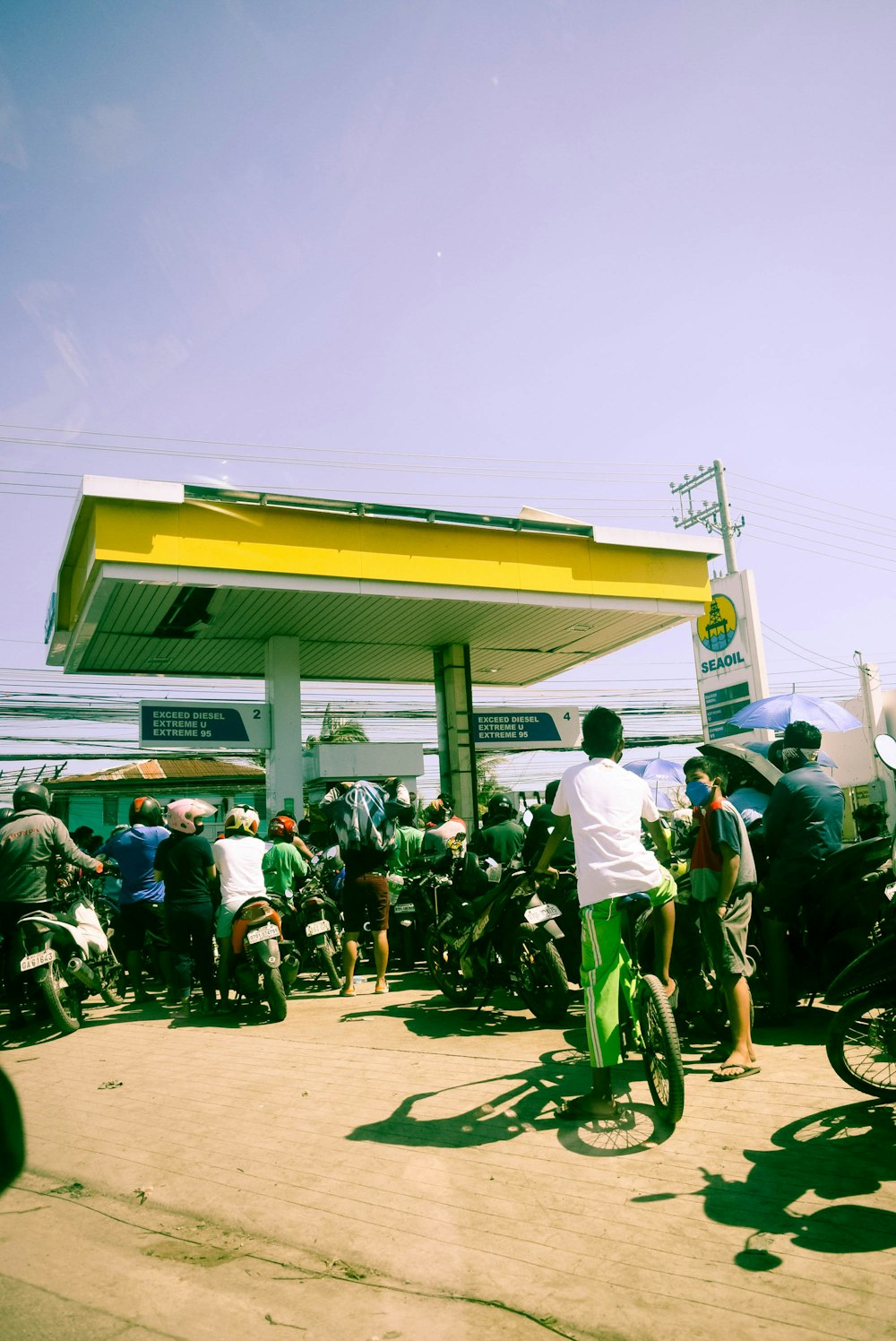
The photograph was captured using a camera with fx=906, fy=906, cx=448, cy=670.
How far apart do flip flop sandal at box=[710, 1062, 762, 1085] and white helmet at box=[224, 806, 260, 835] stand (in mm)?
4375

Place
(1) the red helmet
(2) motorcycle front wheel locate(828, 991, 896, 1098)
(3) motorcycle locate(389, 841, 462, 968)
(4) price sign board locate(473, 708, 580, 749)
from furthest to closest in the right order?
1. (4) price sign board locate(473, 708, 580, 749)
2. (1) the red helmet
3. (3) motorcycle locate(389, 841, 462, 968)
4. (2) motorcycle front wheel locate(828, 991, 896, 1098)

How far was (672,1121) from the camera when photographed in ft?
12.4

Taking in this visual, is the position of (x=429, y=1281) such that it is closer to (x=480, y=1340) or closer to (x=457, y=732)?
(x=480, y=1340)

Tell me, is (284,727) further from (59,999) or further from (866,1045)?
(866,1045)

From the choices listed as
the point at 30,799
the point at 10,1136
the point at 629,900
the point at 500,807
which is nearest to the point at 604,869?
the point at 629,900

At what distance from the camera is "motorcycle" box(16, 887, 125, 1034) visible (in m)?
6.66

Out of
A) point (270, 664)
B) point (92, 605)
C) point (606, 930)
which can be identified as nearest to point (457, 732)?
point (270, 664)

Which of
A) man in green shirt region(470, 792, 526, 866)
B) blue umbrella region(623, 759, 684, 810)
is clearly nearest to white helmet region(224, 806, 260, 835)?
man in green shirt region(470, 792, 526, 866)

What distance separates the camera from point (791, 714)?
12.3 m

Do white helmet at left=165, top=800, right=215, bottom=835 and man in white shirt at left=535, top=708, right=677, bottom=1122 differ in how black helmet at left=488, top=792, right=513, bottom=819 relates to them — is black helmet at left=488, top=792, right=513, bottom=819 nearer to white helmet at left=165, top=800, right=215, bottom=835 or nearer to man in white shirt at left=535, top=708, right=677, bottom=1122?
white helmet at left=165, top=800, right=215, bottom=835

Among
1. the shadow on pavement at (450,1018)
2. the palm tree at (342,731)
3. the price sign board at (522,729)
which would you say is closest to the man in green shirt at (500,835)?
the shadow on pavement at (450,1018)

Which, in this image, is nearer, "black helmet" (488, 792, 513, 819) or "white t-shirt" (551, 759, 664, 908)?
"white t-shirt" (551, 759, 664, 908)

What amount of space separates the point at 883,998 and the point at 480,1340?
2.13 m

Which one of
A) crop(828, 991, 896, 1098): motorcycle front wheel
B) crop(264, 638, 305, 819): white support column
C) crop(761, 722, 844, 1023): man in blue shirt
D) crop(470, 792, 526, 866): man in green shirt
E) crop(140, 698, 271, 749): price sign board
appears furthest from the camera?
crop(264, 638, 305, 819): white support column
